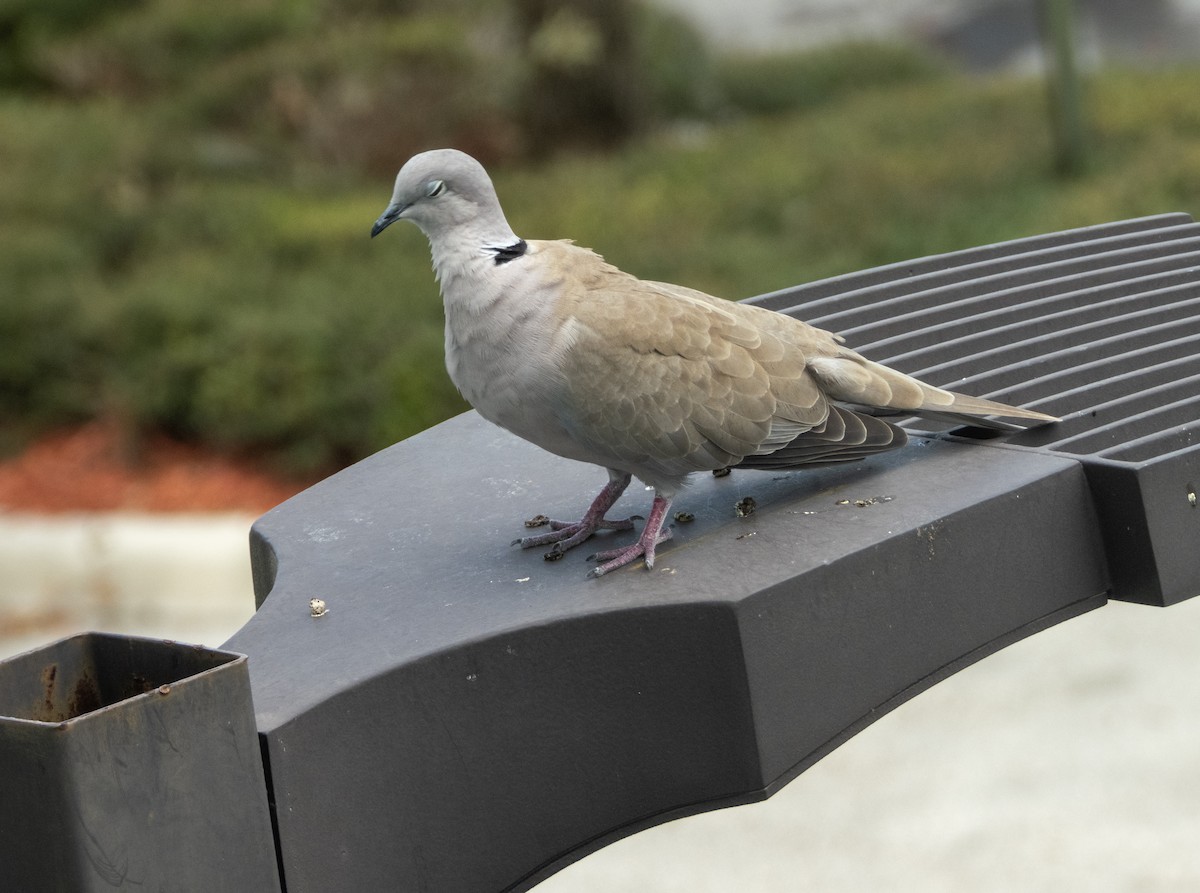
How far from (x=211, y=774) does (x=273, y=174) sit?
8.57m

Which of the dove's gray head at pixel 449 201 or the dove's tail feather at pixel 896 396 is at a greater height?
the dove's gray head at pixel 449 201

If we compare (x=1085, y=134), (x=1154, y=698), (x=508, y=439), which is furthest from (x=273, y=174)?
(x=508, y=439)

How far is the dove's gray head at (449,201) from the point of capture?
2197 mm

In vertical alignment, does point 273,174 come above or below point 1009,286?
above

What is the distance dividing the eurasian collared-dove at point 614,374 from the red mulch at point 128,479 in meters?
4.72

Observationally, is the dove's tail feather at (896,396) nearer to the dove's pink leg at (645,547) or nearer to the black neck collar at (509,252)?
the dove's pink leg at (645,547)

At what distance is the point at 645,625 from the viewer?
1793mm

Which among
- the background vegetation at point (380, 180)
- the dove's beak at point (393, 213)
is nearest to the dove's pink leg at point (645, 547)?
the dove's beak at point (393, 213)

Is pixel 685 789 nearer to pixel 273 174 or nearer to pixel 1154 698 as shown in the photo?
pixel 1154 698

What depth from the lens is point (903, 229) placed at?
7547 mm

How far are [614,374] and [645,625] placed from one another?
48cm

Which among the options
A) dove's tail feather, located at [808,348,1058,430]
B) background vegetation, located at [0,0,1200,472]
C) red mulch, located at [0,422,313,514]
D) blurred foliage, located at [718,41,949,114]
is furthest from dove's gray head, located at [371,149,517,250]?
blurred foliage, located at [718,41,949,114]

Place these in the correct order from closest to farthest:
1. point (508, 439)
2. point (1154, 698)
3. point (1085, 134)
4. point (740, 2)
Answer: point (508, 439), point (1154, 698), point (1085, 134), point (740, 2)

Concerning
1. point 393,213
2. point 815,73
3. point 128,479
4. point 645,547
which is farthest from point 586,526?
point 815,73
